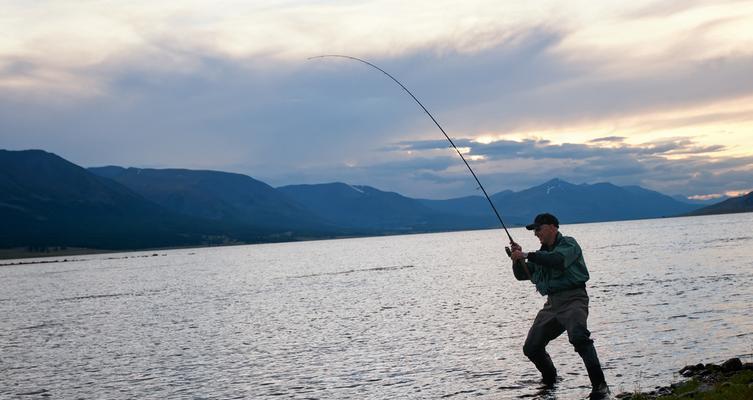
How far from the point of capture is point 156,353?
90.9ft

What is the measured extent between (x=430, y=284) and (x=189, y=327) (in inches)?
1028

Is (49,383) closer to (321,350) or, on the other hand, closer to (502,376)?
(321,350)

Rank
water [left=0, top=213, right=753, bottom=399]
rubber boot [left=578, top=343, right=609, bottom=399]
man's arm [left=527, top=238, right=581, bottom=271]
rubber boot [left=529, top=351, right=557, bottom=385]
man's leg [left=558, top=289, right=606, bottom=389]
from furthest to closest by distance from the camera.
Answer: water [left=0, top=213, right=753, bottom=399] < rubber boot [left=529, top=351, right=557, bottom=385] < rubber boot [left=578, top=343, right=609, bottom=399] < man's leg [left=558, top=289, right=606, bottom=389] < man's arm [left=527, top=238, right=581, bottom=271]

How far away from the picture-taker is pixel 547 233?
1345 cm

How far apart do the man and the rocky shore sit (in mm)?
1308

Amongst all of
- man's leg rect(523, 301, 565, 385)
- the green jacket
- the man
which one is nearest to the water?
man's leg rect(523, 301, 565, 385)

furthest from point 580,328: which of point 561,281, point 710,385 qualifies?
point 710,385

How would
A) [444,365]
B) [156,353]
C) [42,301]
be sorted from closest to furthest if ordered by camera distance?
[444,365], [156,353], [42,301]

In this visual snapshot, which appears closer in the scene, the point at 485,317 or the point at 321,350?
the point at 321,350

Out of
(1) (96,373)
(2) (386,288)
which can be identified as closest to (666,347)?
(1) (96,373)

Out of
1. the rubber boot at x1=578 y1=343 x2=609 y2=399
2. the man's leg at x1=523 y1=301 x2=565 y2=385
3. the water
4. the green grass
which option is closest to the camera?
the green grass

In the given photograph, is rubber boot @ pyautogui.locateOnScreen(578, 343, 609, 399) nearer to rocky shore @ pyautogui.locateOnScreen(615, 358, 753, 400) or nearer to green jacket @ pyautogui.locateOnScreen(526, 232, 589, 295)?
rocky shore @ pyautogui.locateOnScreen(615, 358, 753, 400)

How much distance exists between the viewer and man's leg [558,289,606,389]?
1335cm

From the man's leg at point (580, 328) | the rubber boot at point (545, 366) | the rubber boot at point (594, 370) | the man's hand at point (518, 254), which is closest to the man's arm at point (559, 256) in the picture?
the man's hand at point (518, 254)
